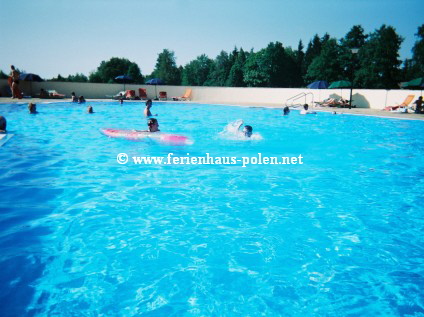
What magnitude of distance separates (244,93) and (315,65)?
28.7m

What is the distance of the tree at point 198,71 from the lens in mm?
94250

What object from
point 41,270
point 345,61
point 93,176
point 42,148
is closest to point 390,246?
point 41,270

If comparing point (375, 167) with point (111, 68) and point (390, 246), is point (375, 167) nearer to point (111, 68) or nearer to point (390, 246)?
point (390, 246)

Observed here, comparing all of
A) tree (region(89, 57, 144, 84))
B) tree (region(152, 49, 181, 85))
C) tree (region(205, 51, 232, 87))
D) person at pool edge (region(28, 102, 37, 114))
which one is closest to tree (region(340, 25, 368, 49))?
tree (region(205, 51, 232, 87))

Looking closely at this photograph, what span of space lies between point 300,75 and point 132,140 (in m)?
63.6

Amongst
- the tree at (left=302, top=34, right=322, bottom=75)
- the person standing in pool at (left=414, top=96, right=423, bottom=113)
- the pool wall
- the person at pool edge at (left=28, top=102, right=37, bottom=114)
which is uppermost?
the tree at (left=302, top=34, right=322, bottom=75)

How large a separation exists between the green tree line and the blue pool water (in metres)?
27.0

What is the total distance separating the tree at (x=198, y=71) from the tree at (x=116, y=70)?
19.8 metres

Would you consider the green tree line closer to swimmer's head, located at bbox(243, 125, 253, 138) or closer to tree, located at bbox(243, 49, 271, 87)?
tree, located at bbox(243, 49, 271, 87)

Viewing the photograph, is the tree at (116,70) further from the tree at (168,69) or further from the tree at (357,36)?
the tree at (357,36)

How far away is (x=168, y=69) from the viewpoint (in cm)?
10044

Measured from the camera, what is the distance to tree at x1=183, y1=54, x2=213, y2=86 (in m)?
94.2

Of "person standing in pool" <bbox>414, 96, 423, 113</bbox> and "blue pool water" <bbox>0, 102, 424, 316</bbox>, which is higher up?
"person standing in pool" <bbox>414, 96, 423, 113</bbox>

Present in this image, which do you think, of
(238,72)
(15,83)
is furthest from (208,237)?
(238,72)
